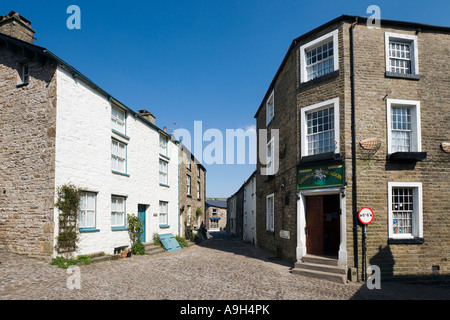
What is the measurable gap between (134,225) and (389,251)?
11446mm

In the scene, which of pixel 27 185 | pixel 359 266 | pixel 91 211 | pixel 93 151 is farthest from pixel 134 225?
pixel 359 266

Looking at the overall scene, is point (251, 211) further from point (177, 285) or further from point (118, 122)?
point (177, 285)

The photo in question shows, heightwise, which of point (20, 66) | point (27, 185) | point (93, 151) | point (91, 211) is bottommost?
point (91, 211)

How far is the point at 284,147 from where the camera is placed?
45.2 ft

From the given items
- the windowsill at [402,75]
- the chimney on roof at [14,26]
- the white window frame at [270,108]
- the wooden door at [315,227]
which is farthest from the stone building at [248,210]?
the chimney on roof at [14,26]

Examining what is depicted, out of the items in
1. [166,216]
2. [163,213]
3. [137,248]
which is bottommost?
[137,248]

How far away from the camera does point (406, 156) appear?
1009cm

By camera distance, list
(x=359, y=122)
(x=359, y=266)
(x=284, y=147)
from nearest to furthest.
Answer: (x=359, y=266) → (x=359, y=122) → (x=284, y=147)

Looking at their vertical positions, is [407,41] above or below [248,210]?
above

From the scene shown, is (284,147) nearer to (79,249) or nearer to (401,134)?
(401,134)

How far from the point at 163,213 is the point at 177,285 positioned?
11.2m

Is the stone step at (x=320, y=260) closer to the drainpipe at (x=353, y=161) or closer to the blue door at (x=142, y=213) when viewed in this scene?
the drainpipe at (x=353, y=161)

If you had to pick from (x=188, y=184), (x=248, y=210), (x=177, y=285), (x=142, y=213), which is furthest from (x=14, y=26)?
(x=248, y=210)

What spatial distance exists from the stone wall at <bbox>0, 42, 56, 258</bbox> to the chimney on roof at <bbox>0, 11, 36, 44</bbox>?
0.95 metres
